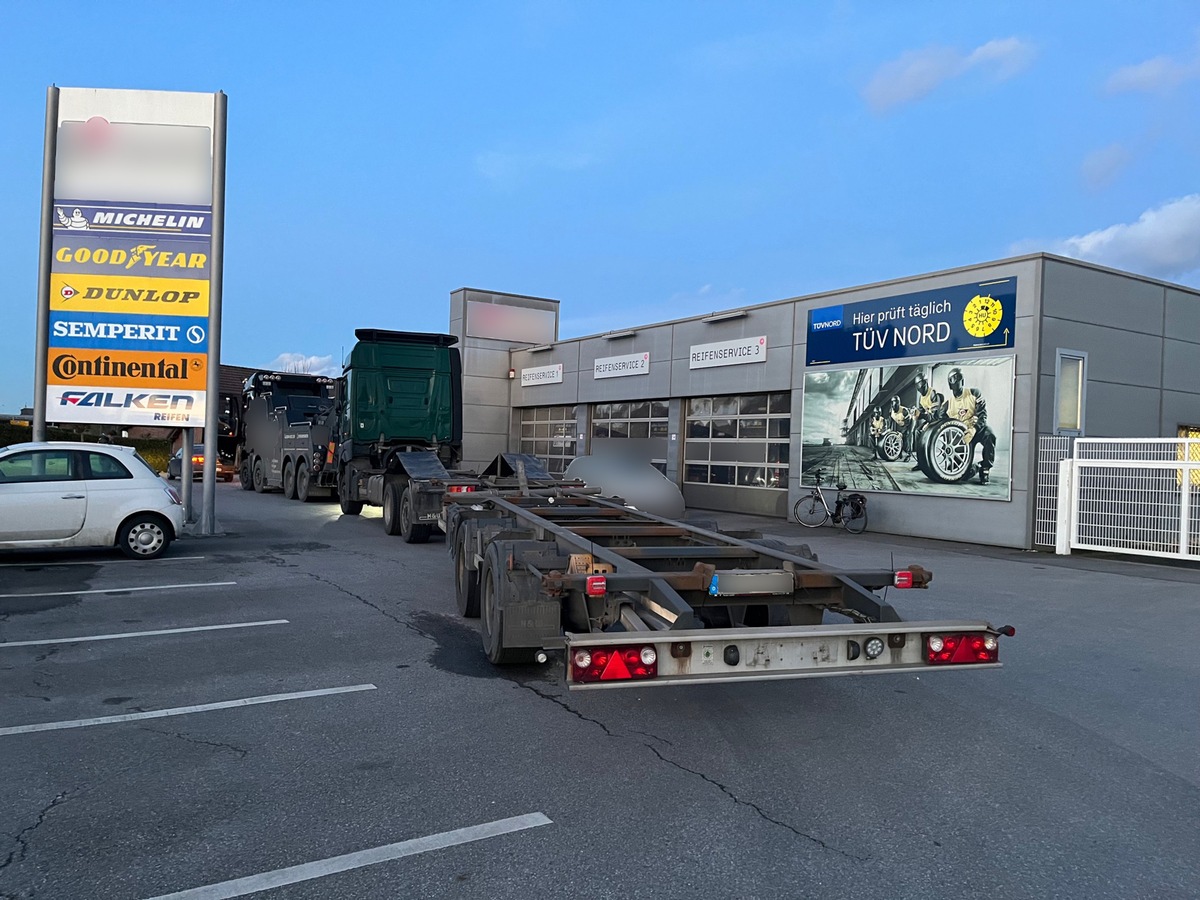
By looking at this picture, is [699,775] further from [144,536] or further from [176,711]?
[144,536]

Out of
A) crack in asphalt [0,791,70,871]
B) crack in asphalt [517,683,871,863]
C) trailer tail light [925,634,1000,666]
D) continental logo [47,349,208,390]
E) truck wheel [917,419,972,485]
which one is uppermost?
continental logo [47,349,208,390]

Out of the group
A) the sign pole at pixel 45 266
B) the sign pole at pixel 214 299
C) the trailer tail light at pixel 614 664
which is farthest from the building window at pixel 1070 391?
the sign pole at pixel 45 266

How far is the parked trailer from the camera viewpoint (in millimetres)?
4130

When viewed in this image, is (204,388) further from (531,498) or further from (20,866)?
(20,866)

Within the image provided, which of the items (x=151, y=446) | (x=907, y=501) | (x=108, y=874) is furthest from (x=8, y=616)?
(x=151, y=446)

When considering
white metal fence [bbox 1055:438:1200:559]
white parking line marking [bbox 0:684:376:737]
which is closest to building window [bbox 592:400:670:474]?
white metal fence [bbox 1055:438:1200:559]

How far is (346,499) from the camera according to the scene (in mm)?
17594

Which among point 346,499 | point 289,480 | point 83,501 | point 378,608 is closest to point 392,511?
point 346,499

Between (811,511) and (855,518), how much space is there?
1257mm

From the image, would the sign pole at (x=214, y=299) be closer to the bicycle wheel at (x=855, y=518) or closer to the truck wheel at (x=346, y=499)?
the truck wheel at (x=346, y=499)

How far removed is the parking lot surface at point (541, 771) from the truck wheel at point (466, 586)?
0.58 feet

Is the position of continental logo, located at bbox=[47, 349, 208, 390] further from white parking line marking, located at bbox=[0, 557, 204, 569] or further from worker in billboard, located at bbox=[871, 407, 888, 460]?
worker in billboard, located at bbox=[871, 407, 888, 460]

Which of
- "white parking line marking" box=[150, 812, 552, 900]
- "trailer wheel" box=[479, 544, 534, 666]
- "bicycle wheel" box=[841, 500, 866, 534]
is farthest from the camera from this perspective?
"bicycle wheel" box=[841, 500, 866, 534]

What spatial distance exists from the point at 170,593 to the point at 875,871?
7.66 m
